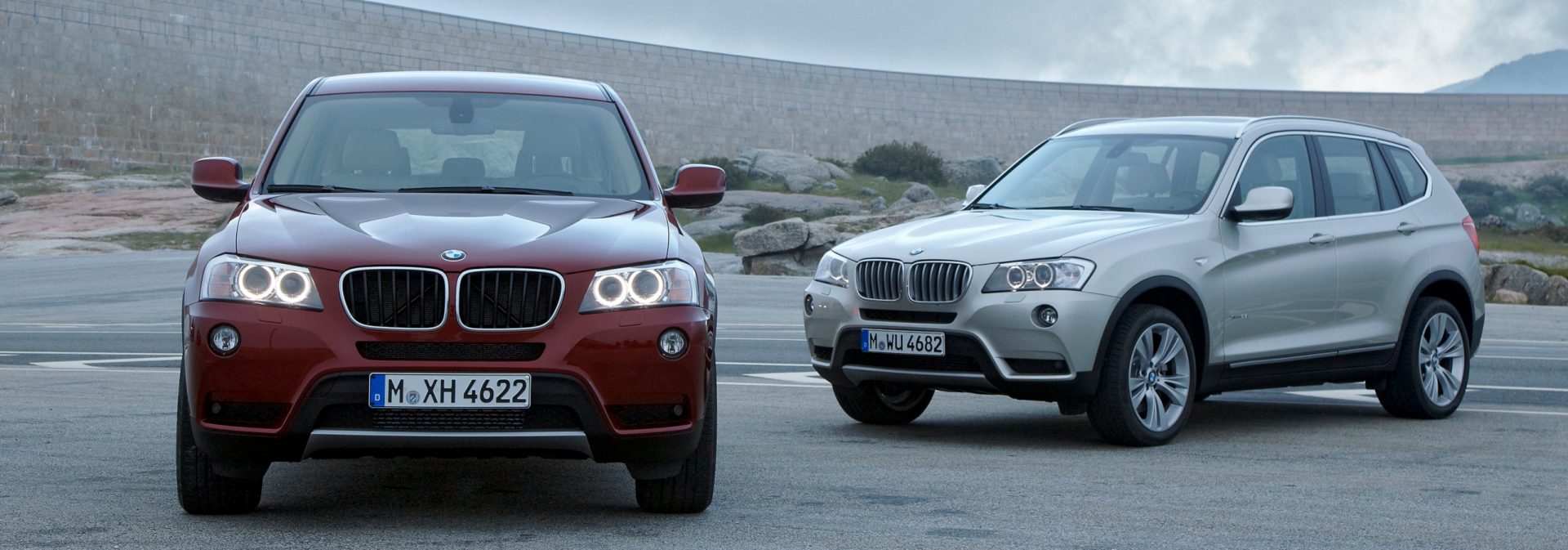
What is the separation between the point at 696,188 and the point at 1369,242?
433 cm

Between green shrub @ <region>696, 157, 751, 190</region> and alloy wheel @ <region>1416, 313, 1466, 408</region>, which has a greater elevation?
green shrub @ <region>696, 157, 751, 190</region>

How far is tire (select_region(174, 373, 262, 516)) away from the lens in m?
5.27

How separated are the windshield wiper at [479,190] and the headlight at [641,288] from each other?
111 centimetres

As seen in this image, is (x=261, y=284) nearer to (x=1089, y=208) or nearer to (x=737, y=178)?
(x=1089, y=208)

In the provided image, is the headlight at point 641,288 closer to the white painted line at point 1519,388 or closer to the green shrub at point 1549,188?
the white painted line at point 1519,388

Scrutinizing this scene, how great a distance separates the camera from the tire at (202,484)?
5270 mm

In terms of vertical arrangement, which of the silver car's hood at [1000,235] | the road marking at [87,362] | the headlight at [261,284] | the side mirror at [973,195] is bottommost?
the road marking at [87,362]

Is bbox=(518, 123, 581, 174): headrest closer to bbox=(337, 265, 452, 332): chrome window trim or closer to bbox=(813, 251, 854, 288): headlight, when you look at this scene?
bbox=(337, 265, 452, 332): chrome window trim

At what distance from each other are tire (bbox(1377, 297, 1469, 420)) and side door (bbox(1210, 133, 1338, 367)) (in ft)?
2.56

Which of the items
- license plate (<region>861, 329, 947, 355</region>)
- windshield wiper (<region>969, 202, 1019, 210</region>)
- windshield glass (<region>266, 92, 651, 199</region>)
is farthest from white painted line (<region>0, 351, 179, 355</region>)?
license plate (<region>861, 329, 947, 355</region>)

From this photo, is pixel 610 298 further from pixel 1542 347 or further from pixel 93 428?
pixel 1542 347

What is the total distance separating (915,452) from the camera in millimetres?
7691

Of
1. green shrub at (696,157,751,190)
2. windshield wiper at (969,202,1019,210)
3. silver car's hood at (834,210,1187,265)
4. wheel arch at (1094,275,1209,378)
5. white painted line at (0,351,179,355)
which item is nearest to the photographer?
wheel arch at (1094,275,1209,378)

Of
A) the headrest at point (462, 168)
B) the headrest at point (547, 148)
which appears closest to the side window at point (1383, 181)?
the headrest at point (547, 148)
